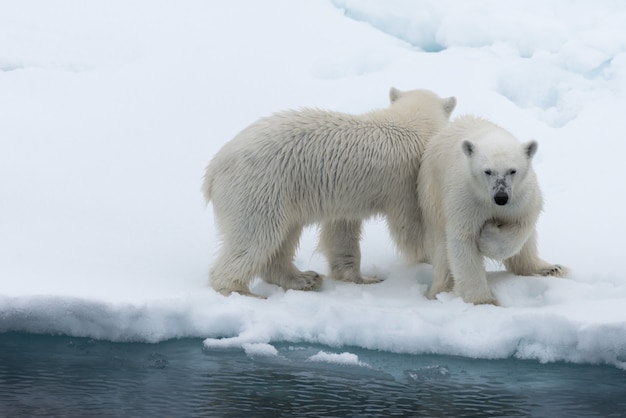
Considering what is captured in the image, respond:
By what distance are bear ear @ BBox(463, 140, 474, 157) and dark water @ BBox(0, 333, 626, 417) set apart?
1279 millimetres

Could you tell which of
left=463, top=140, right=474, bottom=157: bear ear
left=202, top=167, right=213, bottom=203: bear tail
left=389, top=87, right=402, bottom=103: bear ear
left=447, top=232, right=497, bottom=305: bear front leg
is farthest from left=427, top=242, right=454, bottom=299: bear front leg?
left=202, top=167, right=213, bottom=203: bear tail

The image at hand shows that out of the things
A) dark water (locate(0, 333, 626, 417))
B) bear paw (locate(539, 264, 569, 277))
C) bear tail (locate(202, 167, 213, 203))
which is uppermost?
bear tail (locate(202, 167, 213, 203))

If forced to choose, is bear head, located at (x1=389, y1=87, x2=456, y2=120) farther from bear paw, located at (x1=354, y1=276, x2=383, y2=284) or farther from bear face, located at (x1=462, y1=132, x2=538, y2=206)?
bear paw, located at (x1=354, y1=276, x2=383, y2=284)

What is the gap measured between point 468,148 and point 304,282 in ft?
4.78

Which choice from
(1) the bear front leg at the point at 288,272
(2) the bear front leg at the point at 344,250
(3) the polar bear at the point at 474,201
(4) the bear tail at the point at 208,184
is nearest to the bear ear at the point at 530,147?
(3) the polar bear at the point at 474,201

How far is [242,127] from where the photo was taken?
31.9ft

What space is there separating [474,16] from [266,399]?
24.9 ft

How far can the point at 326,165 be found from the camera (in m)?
6.57

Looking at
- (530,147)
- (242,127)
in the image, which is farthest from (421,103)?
(242,127)

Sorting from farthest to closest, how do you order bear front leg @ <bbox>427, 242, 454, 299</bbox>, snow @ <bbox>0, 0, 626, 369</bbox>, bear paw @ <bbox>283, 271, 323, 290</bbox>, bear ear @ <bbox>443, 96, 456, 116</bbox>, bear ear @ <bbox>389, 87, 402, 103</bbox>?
1. bear ear @ <bbox>389, 87, 402, 103</bbox>
2. bear ear @ <bbox>443, 96, 456, 116</bbox>
3. bear paw @ <bbox>283, 271, 323, 290</bbox>
4. bear front leg @ <bbox>427, 242, 454, 299</bbox>
5. snow @ <bbox>0, 0, 626, 369</bbox>

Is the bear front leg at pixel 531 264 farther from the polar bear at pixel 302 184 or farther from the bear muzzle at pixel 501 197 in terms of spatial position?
the bear muzzle at pixel 501 197

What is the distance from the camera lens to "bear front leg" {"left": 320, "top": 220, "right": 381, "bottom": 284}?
708 centimetres

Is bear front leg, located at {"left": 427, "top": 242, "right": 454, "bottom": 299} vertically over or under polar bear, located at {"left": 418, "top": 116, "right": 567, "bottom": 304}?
under

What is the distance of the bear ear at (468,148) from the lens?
20.1ft
